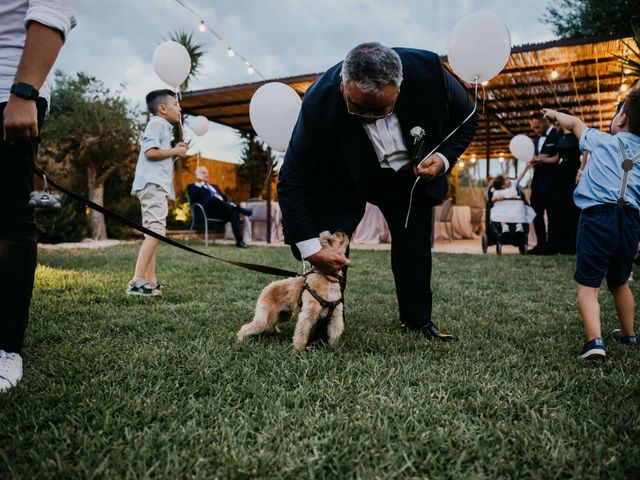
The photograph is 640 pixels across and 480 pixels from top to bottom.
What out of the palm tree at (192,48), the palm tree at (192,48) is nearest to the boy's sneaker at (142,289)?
the palm tree at (192,48)

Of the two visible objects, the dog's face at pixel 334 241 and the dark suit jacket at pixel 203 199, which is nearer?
the dog's face at pixel 334 241

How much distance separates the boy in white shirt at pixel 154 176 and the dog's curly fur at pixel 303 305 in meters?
1.72

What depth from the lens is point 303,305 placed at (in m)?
2.17

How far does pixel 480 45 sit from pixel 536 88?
6.39 metres

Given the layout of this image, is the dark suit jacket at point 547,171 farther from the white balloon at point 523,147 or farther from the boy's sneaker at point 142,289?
the boy's sneaker at point 142,289

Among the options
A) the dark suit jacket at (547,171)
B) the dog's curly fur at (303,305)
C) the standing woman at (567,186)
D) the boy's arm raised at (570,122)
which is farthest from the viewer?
the dark suit jacket at (547,171)

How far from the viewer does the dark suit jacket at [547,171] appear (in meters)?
6.50

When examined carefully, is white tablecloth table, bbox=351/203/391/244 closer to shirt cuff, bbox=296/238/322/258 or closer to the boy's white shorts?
the boy's white shorts

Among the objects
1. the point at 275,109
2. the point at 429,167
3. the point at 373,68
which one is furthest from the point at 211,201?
the point at 373,68

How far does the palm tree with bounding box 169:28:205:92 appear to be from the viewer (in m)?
16.1

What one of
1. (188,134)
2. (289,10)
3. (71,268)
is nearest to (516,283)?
(71,268)

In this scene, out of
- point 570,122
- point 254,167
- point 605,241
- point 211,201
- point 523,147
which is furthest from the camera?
point 254,167

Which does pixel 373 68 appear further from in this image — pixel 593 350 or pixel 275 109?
pixel 275 109

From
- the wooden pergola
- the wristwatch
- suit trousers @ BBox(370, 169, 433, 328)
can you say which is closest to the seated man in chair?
the wooden pergola
